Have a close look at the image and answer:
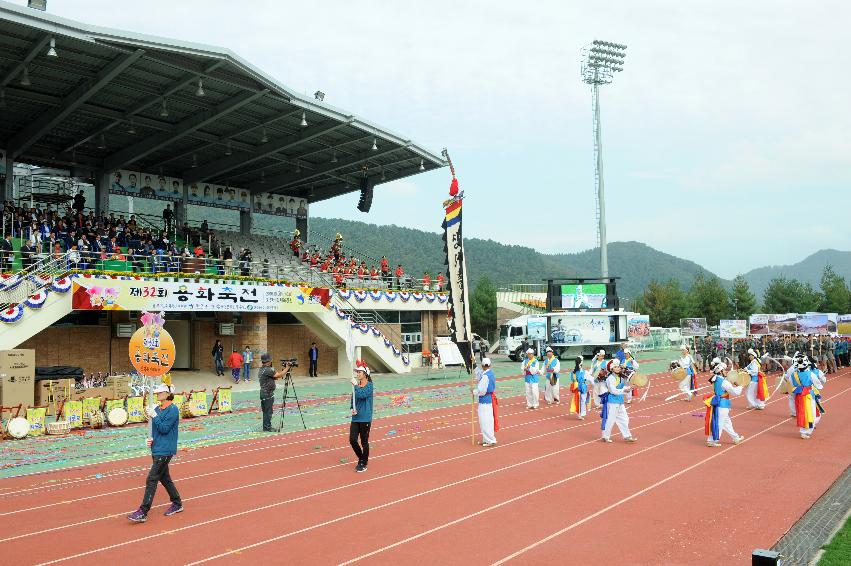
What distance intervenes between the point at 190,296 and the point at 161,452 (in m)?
18.1

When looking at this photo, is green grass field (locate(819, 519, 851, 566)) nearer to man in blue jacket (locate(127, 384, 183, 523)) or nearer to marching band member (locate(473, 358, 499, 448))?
marching band member (locate(473, 358, 499, 448))

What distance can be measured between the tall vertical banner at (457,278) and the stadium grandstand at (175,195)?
12.4 meters

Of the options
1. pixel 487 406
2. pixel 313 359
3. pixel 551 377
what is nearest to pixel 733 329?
pixel 551 377

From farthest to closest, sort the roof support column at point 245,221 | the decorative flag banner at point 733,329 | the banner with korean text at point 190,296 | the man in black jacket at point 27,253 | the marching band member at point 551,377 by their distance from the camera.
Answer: the roof support column at point 245,221
the decorative flag banner at point 733,329
the man in black jacket at point 27,253
the banner with korean text at point 190,296
the marching band member at point 551,377

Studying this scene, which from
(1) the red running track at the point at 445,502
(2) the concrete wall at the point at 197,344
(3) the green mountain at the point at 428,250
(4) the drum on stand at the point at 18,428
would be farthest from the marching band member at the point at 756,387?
(3) the green mountain at the point at 428,250

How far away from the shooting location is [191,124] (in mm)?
29984

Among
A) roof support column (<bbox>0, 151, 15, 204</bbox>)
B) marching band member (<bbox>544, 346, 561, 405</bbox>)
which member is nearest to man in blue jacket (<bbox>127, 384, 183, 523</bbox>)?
marching band member (<bbox>544, 346, 561, 405</bbox>)

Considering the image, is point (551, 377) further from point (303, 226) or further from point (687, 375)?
point (303, 226)

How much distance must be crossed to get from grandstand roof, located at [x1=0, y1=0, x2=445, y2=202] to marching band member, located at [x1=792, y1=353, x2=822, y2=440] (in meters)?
19.1

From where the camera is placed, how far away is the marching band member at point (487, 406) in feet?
46.6

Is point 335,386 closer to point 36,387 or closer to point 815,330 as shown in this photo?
point 36,387

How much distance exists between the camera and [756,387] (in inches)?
779

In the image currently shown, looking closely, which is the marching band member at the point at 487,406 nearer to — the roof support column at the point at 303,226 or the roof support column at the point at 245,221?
the roof support column at the point at 245,221

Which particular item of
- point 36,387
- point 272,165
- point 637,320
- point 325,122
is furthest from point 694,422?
point 637,320
